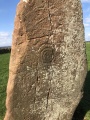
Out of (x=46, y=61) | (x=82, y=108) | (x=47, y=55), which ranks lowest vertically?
(x=82, y=108)

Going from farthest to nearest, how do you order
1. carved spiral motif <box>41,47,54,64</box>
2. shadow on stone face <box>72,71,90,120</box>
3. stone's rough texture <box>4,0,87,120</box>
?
1. shadow on stone face <box>72,71,90,120</box>
2. carved spiral motif <box>41,47,54,64</box>
3. stone's rough texture <box>4,0,87,120</box>

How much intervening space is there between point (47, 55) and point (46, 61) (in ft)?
0.47

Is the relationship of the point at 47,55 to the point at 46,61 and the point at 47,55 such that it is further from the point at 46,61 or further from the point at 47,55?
the point at 46,61

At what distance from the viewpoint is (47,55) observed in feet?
23.0

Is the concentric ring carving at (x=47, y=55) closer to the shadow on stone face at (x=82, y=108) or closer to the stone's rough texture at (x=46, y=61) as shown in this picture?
the stone's rough texture at (x=46, y=61)

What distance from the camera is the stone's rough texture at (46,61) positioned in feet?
22.2

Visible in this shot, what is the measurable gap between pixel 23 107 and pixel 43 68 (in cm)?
103

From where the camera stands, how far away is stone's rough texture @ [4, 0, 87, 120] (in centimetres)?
676

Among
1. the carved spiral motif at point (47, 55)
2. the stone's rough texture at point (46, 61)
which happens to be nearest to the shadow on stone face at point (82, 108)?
the stone's rough texture at point (46, 61)

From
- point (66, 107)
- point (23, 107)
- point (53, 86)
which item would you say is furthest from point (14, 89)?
point (66, 107)

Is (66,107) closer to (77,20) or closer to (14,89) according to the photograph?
(14,89)

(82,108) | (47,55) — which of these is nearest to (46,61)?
(47,55)

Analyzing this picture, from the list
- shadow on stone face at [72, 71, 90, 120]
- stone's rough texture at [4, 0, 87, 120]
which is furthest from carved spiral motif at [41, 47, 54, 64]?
shadow on stone face at [72, 71, 90, 120]

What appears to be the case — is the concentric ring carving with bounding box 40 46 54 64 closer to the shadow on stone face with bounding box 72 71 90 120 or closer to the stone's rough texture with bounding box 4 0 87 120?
the stone's rough texture with bounding box 4 0 87 120
